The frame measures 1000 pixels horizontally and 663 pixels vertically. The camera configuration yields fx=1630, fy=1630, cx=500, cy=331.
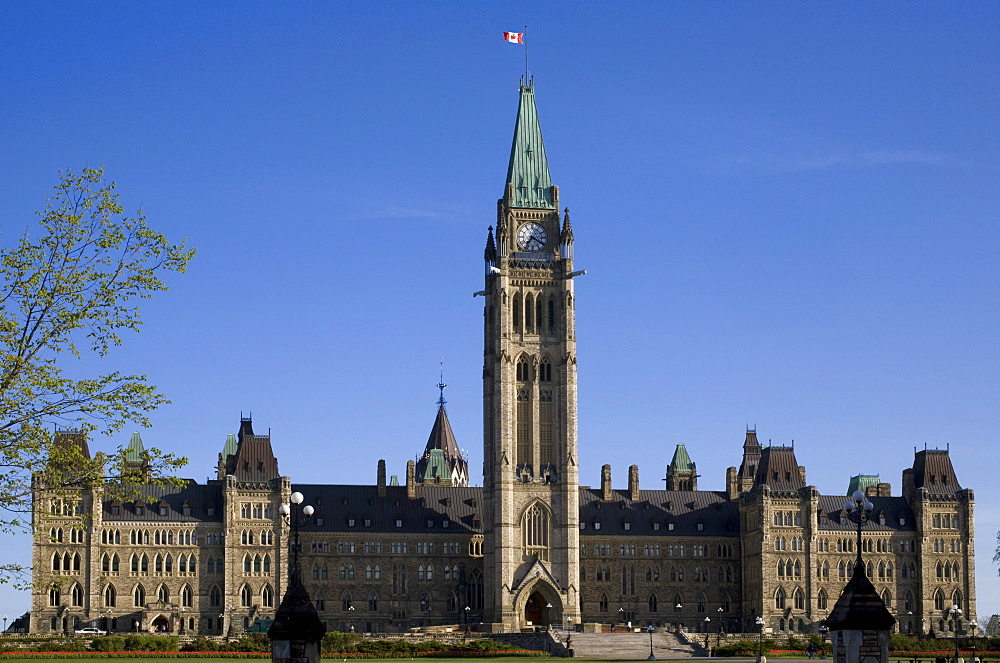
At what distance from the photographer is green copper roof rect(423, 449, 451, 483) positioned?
181 meters

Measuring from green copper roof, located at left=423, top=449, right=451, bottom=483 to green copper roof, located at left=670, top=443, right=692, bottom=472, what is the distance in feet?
85.7

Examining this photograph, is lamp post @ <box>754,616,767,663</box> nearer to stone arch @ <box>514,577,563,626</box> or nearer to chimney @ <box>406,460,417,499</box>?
stone arch @ <box>514,577,563,626</box>

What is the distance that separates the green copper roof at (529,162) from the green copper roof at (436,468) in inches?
1864

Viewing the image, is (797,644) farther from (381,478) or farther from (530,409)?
(381,478)

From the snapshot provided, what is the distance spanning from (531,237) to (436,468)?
159 ft

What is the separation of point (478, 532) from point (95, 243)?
10731 centimetres

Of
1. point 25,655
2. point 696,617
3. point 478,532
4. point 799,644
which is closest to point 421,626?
point 478,532

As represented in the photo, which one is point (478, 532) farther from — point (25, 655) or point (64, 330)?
point (64, 330)

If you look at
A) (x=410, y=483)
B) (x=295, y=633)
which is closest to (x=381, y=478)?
(x=410, y=483)

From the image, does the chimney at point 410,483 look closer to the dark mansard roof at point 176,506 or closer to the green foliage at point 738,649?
the dark mansard roof at point 176,506

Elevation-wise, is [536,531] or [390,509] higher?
[390,509]

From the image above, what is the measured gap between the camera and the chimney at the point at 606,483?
150500 millimetres

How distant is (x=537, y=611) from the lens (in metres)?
137

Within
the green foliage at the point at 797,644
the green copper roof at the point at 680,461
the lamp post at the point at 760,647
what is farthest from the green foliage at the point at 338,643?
the green copper roof at the point at 680,461
